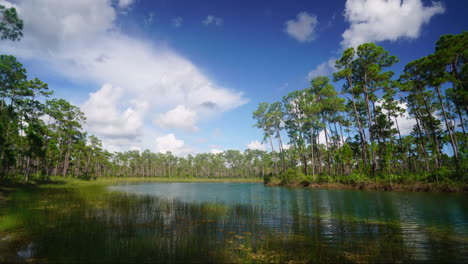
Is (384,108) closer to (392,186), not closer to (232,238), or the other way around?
(392,186)

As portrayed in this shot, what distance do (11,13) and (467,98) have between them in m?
45.5

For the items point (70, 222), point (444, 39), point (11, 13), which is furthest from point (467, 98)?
point (11, 13)

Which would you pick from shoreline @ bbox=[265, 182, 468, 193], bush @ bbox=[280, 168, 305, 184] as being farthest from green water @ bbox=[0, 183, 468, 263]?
bush @ bbox=[280, 168, 305, 184]

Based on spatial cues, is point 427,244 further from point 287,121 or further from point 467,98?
point 287,121

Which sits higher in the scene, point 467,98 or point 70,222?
point 467,98

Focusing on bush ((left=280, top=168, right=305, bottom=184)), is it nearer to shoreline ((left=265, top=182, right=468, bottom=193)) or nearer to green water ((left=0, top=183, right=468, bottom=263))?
shoreline ((left=265, top=182, right=468, bottom=193))

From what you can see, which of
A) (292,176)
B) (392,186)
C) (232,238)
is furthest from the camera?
(292,176)

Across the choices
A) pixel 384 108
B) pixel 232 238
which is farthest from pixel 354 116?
pixel 232 238

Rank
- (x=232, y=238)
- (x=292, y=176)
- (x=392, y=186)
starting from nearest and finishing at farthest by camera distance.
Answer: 1. (x=232, y=238)
2. (x=392, y=186)
3. (x=292, y=176)

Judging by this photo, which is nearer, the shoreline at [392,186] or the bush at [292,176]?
the shoreline at [392,186]

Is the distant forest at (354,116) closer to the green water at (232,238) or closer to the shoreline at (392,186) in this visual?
the shoreline at (392,186)

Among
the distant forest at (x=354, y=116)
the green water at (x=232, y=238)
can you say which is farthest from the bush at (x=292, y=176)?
the green water at (x=232, y=238)

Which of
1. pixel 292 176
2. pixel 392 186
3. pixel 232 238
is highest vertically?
pixel 232 238

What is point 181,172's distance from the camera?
13562 cm
